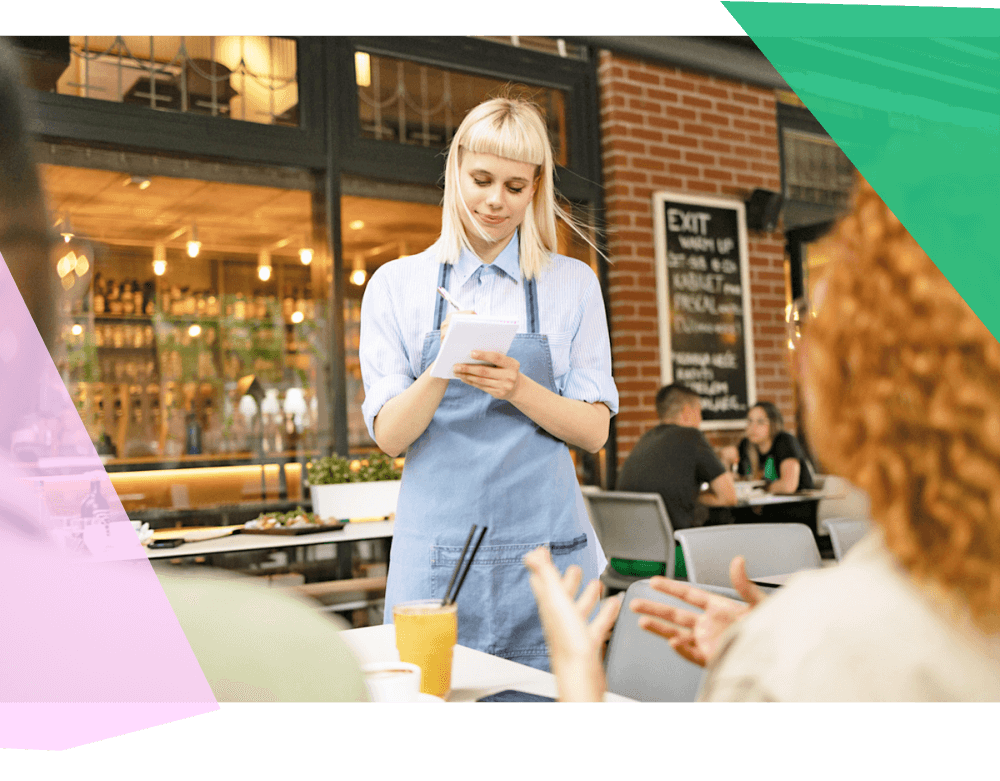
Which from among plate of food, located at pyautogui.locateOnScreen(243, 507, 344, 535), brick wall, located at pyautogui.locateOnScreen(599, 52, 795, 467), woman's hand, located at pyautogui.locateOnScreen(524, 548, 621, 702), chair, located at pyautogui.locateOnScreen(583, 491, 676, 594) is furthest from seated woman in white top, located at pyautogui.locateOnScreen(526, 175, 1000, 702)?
brick wall, located at pyautogui.locateOnScreen(599, 52, 795, 467)

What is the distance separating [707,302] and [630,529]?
1.56 m

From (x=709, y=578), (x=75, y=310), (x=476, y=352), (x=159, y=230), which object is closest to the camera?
(x=476, y=352)

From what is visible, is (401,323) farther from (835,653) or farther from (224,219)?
(224,219)

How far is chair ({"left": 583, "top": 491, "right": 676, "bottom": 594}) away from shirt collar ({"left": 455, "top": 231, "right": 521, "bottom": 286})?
1.73 m

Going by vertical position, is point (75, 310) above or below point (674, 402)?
above

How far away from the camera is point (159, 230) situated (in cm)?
379

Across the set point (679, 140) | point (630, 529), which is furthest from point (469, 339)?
point (679, 140)

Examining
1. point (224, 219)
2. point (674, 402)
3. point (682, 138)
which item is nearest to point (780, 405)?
point (674, 402)

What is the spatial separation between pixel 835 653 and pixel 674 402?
10.0ft

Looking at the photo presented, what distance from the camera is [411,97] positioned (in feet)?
12.4

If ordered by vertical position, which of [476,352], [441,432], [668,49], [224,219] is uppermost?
[224,219]

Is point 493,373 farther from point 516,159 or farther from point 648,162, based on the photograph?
point 648,162

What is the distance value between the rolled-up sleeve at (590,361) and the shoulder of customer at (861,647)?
0.82 m

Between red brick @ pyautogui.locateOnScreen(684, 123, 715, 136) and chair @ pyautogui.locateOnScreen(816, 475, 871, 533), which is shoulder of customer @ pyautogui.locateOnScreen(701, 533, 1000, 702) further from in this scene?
red brick @ pyautogui.locateOnScreen(684, 123, 715, 136)
